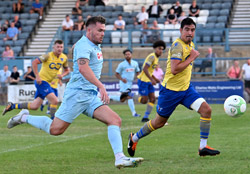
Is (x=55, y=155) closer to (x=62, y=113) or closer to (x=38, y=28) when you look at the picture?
(x=62, y=113)

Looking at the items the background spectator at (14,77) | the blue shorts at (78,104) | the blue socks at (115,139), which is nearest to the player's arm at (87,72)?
the blue shorts at (78,104)

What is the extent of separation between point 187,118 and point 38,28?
18.2 m

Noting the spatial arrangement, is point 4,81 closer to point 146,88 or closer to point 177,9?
point 177,9

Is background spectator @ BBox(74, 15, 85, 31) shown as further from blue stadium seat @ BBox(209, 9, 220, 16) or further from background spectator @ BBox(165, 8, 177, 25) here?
blue stadium seat @ BBox(209, 9, 220, 16)

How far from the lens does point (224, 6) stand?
1224 inches

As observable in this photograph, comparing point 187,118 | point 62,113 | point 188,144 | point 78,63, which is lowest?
point 187,118

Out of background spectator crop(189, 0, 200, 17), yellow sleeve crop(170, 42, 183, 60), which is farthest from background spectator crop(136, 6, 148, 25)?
yellow sleeve crop(170, 42, 183, 60)

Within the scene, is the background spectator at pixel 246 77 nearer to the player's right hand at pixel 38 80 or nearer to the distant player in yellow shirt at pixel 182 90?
the player's right hand at pixel 38 80

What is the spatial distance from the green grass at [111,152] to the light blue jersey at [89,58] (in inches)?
48.7

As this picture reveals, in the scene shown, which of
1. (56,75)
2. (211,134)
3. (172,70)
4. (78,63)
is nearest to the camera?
(78,63)

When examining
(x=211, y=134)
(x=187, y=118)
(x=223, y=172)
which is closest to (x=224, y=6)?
(x=187, y=118)

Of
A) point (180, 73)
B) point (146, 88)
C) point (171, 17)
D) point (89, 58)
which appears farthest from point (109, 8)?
point (89, 58)

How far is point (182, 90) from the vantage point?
9.60 metres

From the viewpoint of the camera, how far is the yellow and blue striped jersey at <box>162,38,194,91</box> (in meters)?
9.41
